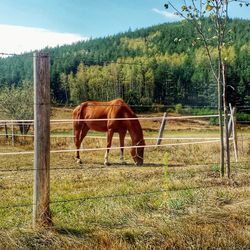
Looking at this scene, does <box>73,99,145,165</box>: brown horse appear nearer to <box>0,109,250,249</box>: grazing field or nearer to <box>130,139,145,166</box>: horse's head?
<box>130,139,145,166</box>: horse's head

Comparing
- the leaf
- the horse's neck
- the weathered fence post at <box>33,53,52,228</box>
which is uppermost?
the leaf

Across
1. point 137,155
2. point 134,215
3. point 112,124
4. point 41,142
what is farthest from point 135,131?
point 41,142

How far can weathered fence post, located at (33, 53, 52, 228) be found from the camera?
410 cm

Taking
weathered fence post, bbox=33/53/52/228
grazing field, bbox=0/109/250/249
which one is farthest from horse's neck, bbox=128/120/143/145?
weathered fence post, bbox=33/53/52/228

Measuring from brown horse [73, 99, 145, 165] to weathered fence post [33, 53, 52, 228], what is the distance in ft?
22.3

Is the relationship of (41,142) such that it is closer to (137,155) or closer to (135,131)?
(137,155)

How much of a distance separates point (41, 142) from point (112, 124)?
26.9 ft

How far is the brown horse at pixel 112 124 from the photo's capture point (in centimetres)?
1153

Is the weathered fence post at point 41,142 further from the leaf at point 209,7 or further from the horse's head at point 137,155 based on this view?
the horse's head at point 137,155

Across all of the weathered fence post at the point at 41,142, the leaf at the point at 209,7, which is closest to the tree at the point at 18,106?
the leaf at the point at 209,7

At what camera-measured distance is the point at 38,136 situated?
4113mm

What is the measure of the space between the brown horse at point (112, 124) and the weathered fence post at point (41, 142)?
6.80 metres

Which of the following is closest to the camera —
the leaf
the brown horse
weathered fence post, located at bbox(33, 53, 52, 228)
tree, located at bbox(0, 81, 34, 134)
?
weathered fence post, located at bbox(33, 53, 52, 228)

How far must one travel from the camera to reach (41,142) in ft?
13.5
